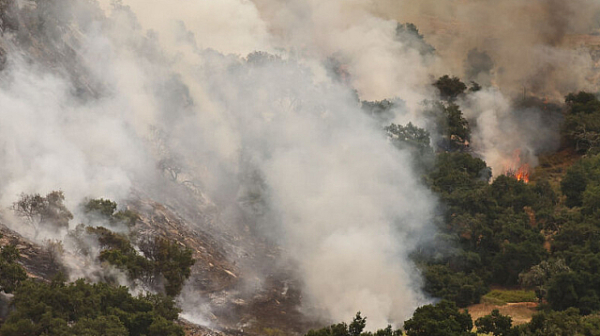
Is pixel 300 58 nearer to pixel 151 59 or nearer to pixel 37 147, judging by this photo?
pixel 151 59

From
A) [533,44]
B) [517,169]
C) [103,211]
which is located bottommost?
[103,211]

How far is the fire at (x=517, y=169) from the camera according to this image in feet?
215

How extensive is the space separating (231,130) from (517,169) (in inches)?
951

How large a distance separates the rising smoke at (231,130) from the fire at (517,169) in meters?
1.26

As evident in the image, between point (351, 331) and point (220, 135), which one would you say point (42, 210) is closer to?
point (351, 331)

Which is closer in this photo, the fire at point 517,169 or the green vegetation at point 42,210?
the green vegetation at point 42,210

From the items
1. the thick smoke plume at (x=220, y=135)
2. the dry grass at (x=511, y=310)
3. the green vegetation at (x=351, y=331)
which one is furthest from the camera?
the dry grass at (x=511, y=310)

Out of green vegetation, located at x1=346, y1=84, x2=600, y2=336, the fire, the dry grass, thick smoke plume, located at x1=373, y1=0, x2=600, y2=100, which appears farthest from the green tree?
thick smoke plume, located at x1=373, y1=0, x2=600, y2=100

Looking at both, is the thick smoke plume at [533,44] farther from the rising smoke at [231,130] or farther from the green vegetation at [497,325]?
the green vegetation at [497,325]

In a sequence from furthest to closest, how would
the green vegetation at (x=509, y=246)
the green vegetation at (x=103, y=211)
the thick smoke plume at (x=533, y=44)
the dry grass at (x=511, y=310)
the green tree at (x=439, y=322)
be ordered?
the thick smoke plume at (x=533, y=44) < the dry grass at (x=511, y=310) < the green vegetation at (x=103, y=211) < the green vegetation at (x=509, y=246) < the green tree at (x=439, y=322)

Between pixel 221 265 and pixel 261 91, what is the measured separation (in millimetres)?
17620

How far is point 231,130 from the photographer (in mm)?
56000

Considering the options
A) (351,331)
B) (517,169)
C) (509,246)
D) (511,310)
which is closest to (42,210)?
(351,331)

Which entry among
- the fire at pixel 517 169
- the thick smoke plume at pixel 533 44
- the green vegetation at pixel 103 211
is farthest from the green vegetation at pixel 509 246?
the green vegetation at pixel 103 211
